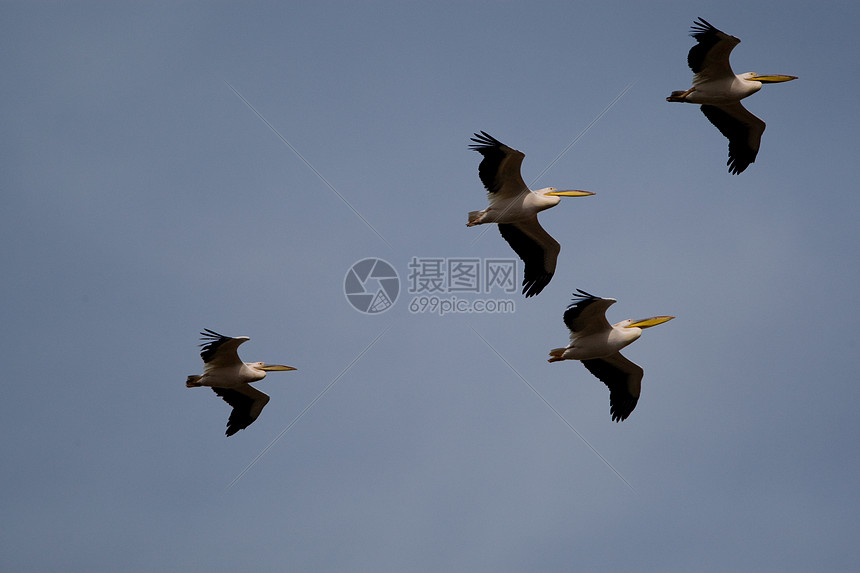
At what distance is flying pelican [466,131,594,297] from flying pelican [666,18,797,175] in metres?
2.31

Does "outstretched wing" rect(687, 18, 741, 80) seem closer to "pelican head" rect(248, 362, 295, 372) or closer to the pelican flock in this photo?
the pelican flock

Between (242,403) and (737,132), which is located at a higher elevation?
(737,132)

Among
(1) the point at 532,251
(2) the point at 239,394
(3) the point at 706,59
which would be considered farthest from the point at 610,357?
(2) the point at 239,394

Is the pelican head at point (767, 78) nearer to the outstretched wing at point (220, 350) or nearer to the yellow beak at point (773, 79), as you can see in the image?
the yellow beak at point (773, 79)

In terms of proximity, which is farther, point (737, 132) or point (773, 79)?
point (737, 132)

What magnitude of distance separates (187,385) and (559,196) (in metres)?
6.22

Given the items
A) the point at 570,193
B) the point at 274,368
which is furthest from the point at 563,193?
the point at 274,368

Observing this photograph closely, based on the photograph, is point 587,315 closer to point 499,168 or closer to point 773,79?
point 499,168

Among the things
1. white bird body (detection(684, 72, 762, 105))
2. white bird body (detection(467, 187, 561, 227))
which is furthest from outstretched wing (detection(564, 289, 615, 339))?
white bird body (detection(684, 72, 762, 105))

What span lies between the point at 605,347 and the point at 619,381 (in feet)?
3.40

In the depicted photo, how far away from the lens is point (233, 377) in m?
15.5

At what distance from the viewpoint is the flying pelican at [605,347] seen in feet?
46.6

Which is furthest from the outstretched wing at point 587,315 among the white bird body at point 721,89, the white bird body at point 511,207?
the white bird body at point 721,89

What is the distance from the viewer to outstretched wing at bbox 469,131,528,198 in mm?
14734
